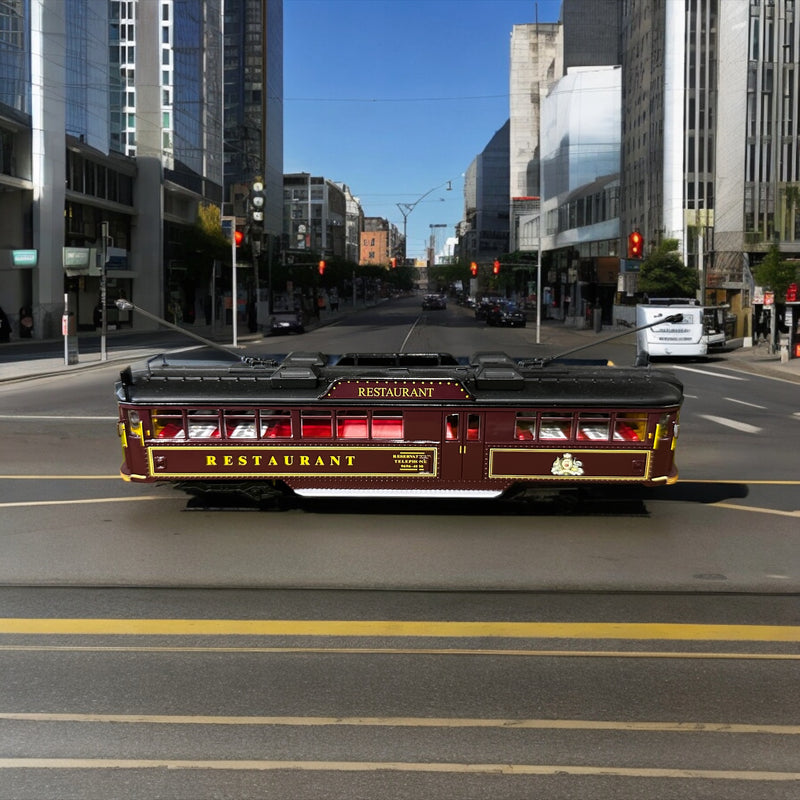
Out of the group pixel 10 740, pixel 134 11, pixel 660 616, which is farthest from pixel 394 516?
pixel 134 11

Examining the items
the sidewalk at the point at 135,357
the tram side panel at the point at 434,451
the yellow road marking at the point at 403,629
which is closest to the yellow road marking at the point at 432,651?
the yellow road marking at the point at 403,629

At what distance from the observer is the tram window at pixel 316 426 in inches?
402

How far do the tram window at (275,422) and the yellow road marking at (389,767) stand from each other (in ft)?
18.0

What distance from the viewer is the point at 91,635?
6.91 meters

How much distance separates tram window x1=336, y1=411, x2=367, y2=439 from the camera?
33.6 feet

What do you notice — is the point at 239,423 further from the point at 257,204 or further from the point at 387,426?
the point at 257,204

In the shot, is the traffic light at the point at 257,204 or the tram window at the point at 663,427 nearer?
the tram window at the point at 663,427

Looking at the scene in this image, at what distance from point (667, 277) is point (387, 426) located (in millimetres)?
55429

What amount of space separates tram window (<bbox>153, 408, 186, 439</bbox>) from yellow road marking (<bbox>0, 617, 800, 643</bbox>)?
10.6 feet

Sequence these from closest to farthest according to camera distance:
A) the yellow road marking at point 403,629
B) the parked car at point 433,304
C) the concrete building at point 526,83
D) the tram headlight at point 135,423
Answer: the yellow road marking at point 403,629, the tram headlight at point 135,423, the parked car at point 433,304, the concrete building at point 526,83

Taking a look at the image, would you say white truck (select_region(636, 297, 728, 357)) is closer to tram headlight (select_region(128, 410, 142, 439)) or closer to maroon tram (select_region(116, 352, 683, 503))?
maroon tram (select_region(116, 352, 683, 503))

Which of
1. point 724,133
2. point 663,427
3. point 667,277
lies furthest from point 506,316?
point 663,427

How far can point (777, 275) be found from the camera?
43906 millimetres

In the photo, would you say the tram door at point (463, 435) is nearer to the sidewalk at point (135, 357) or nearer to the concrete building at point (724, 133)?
the sidewalk at point (135, 357)
